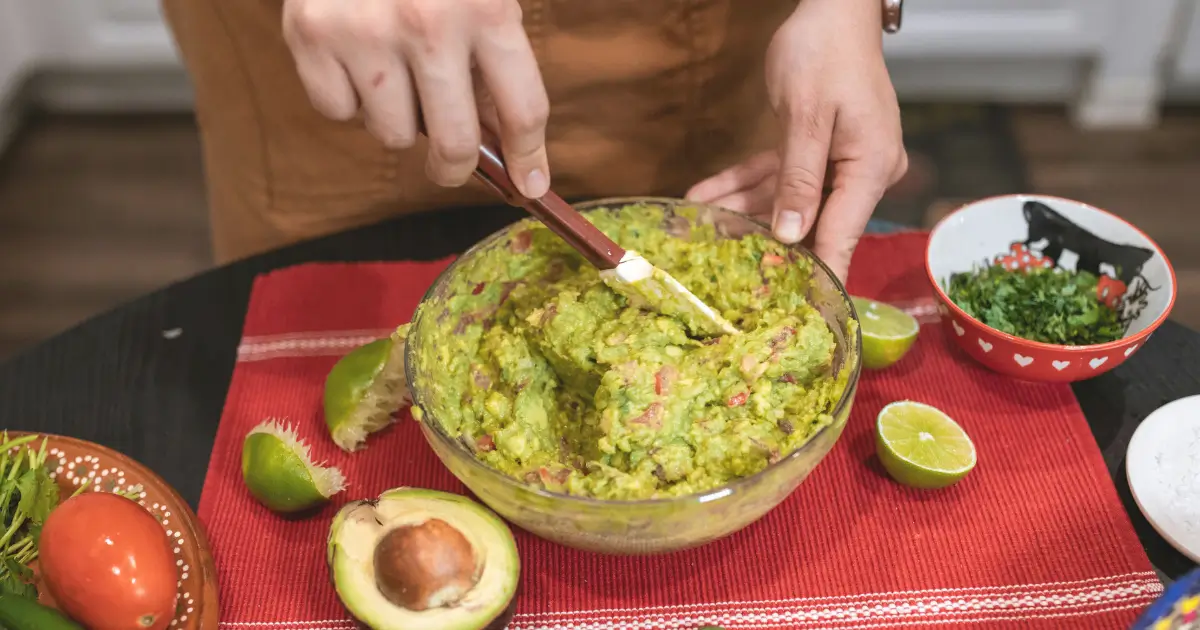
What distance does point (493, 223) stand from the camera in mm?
1792

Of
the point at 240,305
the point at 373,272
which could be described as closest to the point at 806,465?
the point at 373,272

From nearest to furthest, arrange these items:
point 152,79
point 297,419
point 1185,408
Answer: point 1185,408 < point 297,419 < point 152,79

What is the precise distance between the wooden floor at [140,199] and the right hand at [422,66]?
251cm

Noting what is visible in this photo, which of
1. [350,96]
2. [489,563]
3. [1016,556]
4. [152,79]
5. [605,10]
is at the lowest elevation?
[152,79]

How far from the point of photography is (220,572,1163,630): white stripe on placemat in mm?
Answer: 1192

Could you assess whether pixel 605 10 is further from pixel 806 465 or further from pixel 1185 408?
pixel 1185 408

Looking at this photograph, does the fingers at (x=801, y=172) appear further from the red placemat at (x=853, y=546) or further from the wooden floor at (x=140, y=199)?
the wooden floor at (x=140, y=199)

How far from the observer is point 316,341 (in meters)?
1.63

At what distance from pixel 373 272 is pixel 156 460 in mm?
485

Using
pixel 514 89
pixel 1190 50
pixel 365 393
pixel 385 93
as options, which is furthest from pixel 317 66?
pixel 1190 50

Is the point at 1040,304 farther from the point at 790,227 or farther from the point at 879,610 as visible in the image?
the point at 879,610

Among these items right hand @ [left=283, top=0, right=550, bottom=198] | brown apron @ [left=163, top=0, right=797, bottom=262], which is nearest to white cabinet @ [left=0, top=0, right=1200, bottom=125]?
brown apron @ [left=163, top=0, right=797, bottom=262]

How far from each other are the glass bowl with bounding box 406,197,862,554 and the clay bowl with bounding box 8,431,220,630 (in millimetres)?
345

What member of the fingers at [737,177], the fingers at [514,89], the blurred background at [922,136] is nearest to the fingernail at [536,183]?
the fingers at [514,89]
